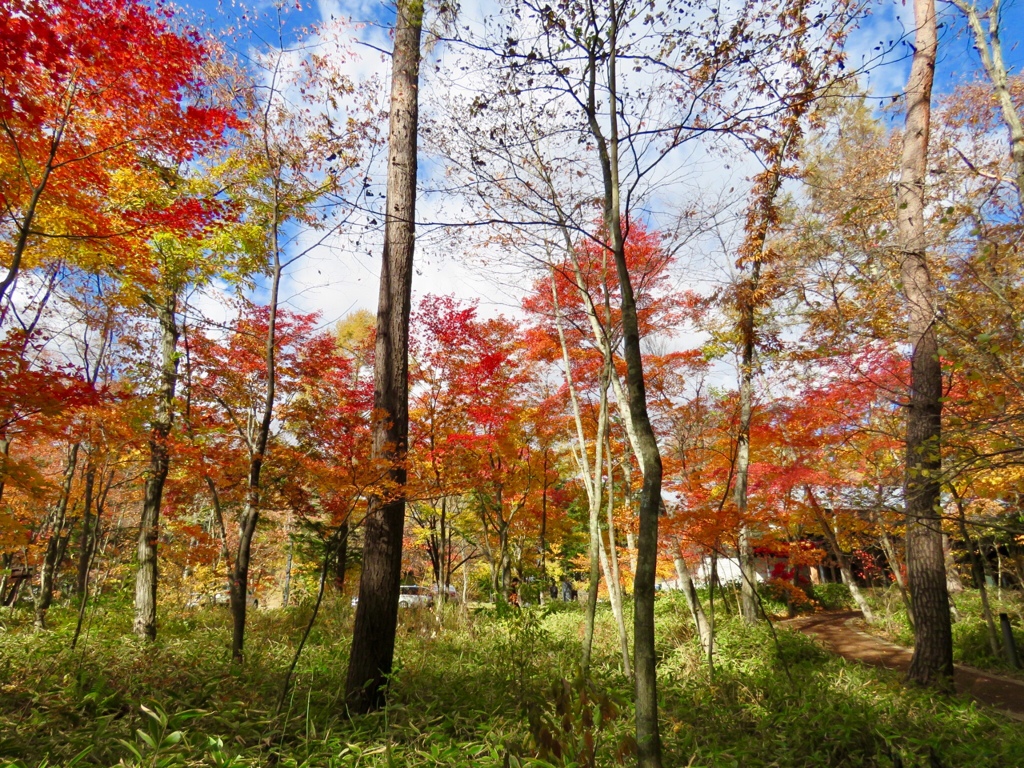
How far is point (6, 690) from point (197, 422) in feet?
12.0

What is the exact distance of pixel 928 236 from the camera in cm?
525

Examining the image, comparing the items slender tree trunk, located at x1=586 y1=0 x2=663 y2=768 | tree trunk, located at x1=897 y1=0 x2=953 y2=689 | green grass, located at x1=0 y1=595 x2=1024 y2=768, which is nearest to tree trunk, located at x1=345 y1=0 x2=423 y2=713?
green grass, located at x1=0 y1=595 x2=1024 y2=768

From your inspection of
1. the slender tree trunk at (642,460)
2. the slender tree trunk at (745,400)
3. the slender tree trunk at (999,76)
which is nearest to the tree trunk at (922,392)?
the slender tree trunk at (999,76)

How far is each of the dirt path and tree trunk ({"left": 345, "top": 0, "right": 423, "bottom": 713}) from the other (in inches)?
247

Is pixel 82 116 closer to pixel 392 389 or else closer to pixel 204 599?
pixel 392 389

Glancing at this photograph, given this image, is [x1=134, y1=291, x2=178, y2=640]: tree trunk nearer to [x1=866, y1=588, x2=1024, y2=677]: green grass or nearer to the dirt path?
the dirt path

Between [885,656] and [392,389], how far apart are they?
9087 millimetres

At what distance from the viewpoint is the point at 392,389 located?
467 cm

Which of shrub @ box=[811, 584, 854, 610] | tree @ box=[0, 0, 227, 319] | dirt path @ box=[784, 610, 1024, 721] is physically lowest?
shrub @ box=[811, 584, 854, 610]

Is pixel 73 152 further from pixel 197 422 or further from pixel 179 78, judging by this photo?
pixel 197 422

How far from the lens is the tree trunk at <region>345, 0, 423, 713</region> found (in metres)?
4.12

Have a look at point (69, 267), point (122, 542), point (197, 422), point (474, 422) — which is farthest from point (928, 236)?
point (122, 542)

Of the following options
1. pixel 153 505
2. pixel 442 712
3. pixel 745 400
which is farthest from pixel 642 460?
pixel 153 505

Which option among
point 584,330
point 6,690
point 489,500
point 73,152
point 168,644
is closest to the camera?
point 6,690
